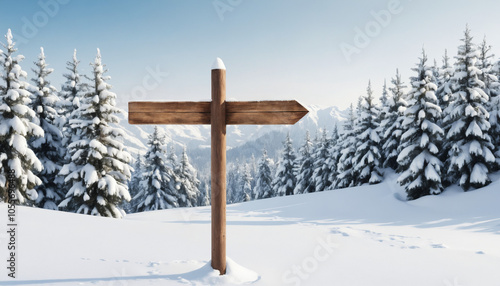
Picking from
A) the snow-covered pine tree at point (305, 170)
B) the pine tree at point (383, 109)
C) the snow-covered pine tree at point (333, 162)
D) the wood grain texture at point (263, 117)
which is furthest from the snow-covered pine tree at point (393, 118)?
the wood grain texture at point (263, 117)

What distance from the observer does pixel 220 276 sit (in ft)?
14.6

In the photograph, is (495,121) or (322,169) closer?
(495,121)

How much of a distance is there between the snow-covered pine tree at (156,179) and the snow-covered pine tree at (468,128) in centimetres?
2249

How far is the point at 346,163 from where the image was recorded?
2869 cm

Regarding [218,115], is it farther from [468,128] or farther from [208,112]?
[468,128]

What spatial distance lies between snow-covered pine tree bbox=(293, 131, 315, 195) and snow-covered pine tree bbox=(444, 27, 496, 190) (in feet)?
60.7

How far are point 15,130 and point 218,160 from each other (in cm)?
1529

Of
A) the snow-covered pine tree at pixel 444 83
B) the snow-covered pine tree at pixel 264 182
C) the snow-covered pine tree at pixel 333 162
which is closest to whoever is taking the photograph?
the snow-covered pine tree at pixel 444 83

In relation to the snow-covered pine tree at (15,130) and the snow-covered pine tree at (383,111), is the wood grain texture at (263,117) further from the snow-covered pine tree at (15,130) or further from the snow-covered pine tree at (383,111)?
the snow-covered pine tree at (383,111)

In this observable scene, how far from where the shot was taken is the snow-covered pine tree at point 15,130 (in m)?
15.1

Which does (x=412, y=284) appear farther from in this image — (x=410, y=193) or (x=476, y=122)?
(x=476, y=122)

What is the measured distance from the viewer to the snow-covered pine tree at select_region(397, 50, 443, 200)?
18.3 meters

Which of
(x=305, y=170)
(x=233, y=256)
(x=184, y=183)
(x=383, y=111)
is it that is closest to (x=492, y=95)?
(x=383, y=111)

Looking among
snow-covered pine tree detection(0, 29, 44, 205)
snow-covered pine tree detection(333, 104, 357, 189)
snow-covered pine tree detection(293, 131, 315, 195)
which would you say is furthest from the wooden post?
snow-covered pine tree detection(293, 131, 315, 195)
